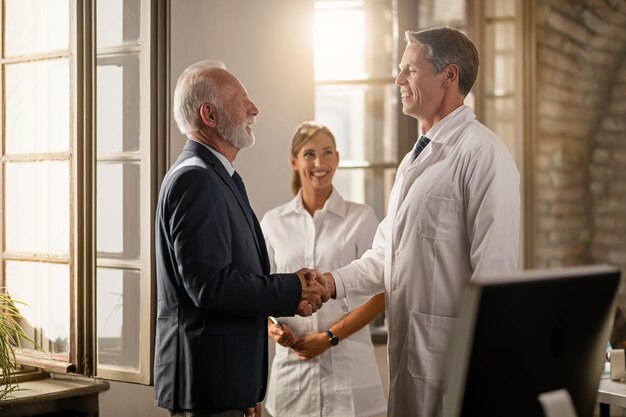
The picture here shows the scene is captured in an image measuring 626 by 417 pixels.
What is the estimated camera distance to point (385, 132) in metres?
4.31

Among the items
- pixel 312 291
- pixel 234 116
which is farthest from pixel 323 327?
pixel 234 116

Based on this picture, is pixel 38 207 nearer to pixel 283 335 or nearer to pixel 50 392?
pixel 50 392

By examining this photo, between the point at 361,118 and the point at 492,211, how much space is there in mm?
2170

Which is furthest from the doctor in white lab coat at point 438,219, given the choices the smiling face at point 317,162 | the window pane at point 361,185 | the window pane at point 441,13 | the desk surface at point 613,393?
the window pane at point 441,13

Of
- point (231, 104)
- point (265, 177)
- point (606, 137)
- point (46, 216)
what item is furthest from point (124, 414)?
point (606, 137)

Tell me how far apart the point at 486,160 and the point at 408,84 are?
1.28ft

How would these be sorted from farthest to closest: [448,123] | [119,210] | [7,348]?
[119,210] → [7,348] → [448,123]

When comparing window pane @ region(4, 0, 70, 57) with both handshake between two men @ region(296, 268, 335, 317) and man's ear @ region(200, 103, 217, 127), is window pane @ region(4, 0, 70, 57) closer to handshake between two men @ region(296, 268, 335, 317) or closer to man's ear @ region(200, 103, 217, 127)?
man's ear @ region(200, 103, 217, 127)

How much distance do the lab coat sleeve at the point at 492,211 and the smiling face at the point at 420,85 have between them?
0.83 feet

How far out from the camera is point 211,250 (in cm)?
214

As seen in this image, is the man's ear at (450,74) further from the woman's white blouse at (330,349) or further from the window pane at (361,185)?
the window pane at (361,185)

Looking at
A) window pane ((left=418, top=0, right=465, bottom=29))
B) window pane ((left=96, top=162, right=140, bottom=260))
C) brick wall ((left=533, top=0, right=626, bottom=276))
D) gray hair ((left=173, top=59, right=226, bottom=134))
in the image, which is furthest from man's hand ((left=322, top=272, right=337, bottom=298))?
brick wall ((left=533, top=0, right=626, bottom=276))

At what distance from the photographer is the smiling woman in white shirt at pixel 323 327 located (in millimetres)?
2992

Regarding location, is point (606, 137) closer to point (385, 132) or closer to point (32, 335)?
point (385, 132)
